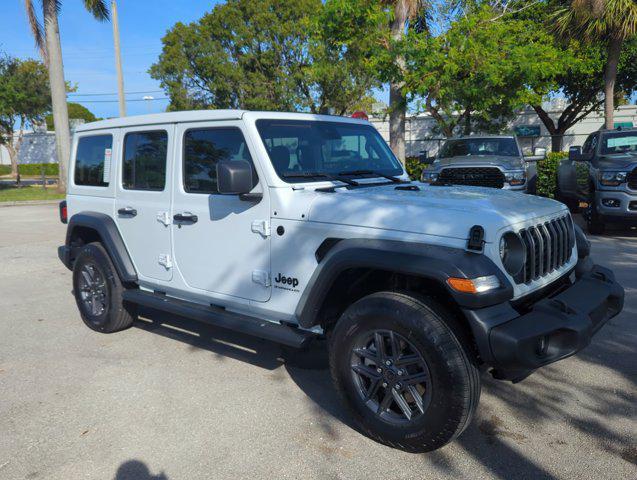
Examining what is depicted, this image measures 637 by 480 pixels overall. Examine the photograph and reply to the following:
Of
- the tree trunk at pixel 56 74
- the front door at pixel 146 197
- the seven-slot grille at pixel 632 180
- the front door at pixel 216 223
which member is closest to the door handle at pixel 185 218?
the front door at pixel 216 223

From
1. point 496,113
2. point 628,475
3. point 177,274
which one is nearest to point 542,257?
point 628,475

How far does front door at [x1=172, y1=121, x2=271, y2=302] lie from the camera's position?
3.55 metres

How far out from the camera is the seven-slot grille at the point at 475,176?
32.0ft

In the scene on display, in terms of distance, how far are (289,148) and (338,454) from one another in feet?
6.65

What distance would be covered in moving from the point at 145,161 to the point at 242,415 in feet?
7.47

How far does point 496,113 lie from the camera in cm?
2189

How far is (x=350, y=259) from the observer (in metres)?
2.91

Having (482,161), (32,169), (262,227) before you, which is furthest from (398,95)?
(32,169)

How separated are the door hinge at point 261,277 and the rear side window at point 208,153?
0.70 m

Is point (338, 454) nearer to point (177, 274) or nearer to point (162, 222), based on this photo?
point (177, 274)

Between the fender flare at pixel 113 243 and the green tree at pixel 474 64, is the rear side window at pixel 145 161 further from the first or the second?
the green tree at pixel 474 64

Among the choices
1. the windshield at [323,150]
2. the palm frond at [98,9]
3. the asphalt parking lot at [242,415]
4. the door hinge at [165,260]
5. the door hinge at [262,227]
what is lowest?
the asphalt parking lot at [242,415]

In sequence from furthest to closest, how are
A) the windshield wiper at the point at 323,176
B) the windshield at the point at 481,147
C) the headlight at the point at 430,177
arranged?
1. the windshield at the point at 481,147
2. the headlight at the point at 430,177
3. the windshield wiper at the point at 323,176

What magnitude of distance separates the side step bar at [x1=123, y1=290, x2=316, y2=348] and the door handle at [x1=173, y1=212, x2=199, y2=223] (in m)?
0.66
